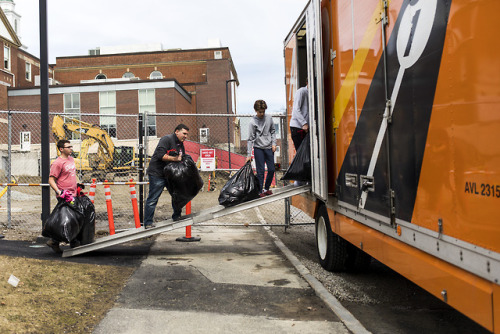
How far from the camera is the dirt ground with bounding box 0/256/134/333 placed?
11.6ft

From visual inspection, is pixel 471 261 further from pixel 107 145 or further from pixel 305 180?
pixel 107 145

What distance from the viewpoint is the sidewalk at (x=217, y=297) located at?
3.69 meters

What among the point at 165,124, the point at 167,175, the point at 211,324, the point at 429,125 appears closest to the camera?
the point at 429,125

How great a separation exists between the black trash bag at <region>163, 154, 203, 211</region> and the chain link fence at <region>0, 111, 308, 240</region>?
156 cm

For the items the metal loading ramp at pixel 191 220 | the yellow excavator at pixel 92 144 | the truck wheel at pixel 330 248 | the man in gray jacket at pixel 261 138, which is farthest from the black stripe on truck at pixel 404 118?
the yellow excavator at pixel 92 144

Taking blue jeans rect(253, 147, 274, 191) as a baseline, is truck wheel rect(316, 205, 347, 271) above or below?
below

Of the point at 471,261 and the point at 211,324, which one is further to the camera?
the point at 211,324

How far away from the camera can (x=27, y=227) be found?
8898 millimetres

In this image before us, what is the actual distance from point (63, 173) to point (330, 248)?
13.5ft

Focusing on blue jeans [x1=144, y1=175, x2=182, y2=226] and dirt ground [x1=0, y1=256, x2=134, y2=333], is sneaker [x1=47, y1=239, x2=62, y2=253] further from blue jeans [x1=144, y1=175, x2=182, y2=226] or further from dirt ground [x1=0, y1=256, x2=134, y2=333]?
blue jeans [x1=144, y1=175, x2=182, y2=226]

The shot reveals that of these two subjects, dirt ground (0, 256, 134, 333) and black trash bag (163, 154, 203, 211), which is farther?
black trash bag (163, 154, 203, 211)

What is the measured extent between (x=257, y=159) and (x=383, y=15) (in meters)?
3.92

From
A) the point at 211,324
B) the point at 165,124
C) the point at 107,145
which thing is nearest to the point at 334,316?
the point at 211,324

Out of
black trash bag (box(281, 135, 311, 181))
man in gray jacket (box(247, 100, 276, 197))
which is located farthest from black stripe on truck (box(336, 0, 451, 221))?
man in gray jacket (box(247, 100, 276, 197))
